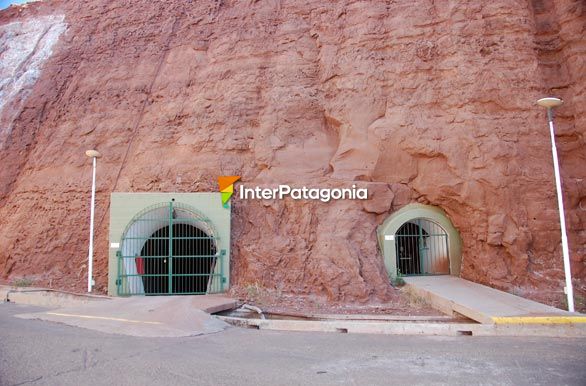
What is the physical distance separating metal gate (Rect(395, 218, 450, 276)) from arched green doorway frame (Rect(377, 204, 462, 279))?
10.2 inches

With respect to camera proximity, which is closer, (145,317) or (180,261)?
(145,317)

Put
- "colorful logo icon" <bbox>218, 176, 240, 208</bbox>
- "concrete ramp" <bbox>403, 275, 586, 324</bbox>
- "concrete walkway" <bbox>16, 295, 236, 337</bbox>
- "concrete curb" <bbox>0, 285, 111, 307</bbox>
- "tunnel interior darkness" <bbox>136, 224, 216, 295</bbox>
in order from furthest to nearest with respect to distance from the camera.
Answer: "tunnel interior darkness" <bbox>136, 224, 216, 295</bbox>, "colorful logo icon" <bbox>218, 176, 240, 208</bbox>, "concrete curb" <bbox>0, 285, 111, 307</bbox>, "concrete ramp" <bbox>403, 275, 586, 324</bbox>, "concrete walkway" <bbox>16, 295, 236, 337</bbox>

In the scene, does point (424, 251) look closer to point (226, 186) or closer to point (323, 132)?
point (323, 132)

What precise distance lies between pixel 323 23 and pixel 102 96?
8.02m

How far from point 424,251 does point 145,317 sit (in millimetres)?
8571

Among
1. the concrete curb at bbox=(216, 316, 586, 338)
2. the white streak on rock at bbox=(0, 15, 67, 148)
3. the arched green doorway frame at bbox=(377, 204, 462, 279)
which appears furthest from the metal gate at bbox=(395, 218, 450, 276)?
the white streak on rock at bbox=(0, 15, 67, 148)

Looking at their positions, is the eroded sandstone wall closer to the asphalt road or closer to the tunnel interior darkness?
the tunnel interior darkness

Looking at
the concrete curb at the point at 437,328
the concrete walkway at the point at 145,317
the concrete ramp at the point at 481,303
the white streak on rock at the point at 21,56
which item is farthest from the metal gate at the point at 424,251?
the white streak on rock at the point at 21,56

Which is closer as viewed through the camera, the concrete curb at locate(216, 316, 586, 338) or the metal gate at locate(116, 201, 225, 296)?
the concrete curb at locate(216, 316, 586, 338)

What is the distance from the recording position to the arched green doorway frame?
43.9ft

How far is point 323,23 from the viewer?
1641 cm

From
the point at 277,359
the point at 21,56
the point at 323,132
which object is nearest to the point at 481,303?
the point at 277,359

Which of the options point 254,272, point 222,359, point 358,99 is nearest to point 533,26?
point 358,99

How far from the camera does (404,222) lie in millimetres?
13578
